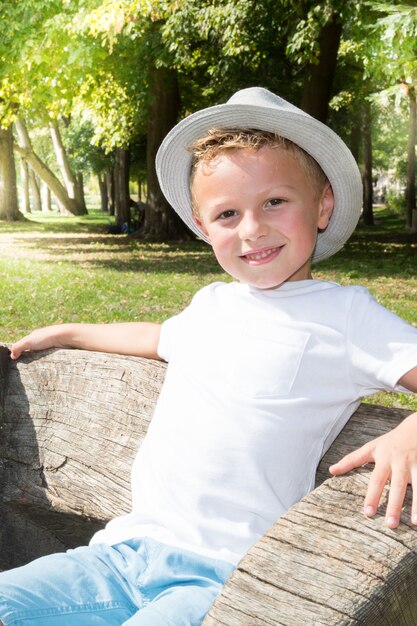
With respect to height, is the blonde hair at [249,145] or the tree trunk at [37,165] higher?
the tree trunk at [37,165]

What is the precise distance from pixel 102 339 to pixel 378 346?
100cm

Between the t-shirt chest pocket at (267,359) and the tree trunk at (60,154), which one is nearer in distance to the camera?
the t-shirt chest pocket at (267,359)

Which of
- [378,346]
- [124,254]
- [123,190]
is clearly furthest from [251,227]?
[123,190]

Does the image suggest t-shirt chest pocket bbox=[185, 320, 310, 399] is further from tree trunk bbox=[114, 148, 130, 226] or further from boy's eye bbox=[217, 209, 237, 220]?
tree trunk bbox=[114, 148, 130, 226]

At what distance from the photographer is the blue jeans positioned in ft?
5.78

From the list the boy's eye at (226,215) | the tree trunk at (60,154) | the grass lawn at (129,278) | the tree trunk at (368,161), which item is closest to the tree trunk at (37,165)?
the tree trunk at (60,154)

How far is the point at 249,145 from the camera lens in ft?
6.78

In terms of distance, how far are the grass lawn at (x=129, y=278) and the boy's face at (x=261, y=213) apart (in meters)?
4.00

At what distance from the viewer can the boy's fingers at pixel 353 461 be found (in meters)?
1.59

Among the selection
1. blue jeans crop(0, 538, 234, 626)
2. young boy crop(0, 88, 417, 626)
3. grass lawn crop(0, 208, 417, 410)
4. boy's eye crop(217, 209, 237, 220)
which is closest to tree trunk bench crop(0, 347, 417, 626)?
young boy crop(0, 88, 417, 626)

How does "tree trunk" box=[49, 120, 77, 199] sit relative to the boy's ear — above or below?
above

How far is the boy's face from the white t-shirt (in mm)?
108

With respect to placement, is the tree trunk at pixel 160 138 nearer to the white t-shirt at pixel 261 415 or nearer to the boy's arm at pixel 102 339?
the boy's arm at pixel 102 339

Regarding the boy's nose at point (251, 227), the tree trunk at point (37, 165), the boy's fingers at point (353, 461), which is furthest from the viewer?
the tree trunk at point (37, 165)
